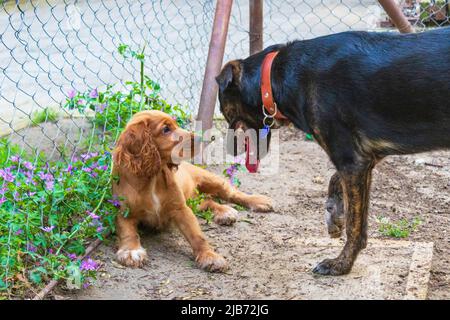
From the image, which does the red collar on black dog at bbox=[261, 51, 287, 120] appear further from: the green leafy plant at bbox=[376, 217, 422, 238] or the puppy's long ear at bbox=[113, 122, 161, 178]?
the green leafy plant at bbox=[376, 217, 422, 238]

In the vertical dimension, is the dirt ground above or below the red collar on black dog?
below

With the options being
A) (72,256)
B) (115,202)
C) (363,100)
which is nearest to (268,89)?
(363,100)

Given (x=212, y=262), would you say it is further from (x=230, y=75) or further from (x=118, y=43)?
(x=118, y=43)

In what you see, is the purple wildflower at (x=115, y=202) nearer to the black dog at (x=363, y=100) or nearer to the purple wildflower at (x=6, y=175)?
the purple wildflower at (x=6, y=175)

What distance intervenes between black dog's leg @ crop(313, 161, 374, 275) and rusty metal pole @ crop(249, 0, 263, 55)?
3.05 metres

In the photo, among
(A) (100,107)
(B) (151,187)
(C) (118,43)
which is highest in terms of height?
(C) (118,43)

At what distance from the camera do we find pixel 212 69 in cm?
551

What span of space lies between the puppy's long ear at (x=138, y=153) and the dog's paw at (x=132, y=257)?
0.45 metres

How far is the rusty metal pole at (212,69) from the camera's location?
18.1 feet

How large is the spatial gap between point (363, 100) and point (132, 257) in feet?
5.09

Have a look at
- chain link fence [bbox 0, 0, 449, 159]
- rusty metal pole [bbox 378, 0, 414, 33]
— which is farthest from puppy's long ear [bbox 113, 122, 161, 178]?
Answer: rusty metal pole [bbox 378, 0, 414, 33]

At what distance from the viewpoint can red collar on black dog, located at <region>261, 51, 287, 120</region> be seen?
436 cm
